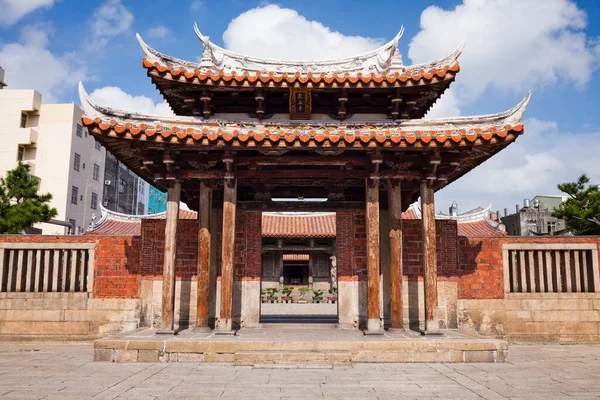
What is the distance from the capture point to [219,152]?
10.4 metres

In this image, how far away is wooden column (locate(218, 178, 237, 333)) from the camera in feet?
31.9

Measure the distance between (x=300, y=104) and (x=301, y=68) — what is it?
4.80 ft

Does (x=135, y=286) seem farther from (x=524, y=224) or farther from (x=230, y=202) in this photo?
(x=524, y=224)

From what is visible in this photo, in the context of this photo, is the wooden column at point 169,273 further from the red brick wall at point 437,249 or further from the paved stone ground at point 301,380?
the red brick wall at point 437,249

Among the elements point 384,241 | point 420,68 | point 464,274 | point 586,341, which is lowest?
point 586,341

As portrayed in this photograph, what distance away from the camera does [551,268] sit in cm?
1195

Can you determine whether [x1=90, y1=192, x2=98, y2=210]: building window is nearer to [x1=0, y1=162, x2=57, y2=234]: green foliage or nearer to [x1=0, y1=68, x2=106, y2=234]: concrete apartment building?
[x1=0, y1=68, x2=106, y2=234]: concrete apartment building

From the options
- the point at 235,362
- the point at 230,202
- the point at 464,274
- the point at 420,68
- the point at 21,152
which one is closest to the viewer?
the point at 235,362

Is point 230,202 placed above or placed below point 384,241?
above

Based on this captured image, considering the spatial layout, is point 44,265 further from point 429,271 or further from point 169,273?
point 429,271

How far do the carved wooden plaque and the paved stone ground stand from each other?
575 centimetres

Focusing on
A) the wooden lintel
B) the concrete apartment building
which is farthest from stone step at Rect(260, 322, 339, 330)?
the concrete apartment building

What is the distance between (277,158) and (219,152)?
1297 millimetres

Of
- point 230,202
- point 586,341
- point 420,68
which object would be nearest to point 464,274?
point 586,341
